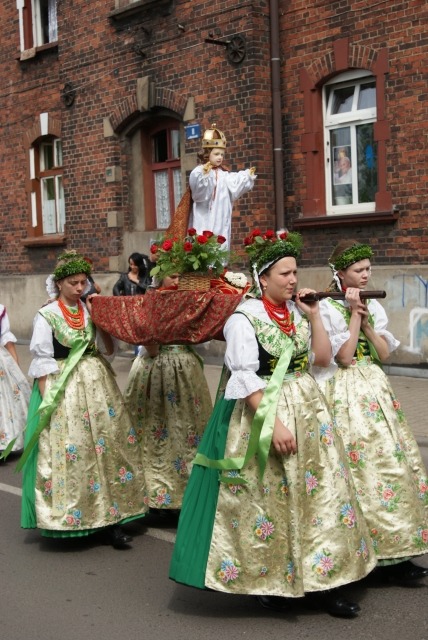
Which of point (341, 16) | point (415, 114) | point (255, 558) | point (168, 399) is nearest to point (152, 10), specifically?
point (341, 16)

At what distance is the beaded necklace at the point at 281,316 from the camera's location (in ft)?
15.7

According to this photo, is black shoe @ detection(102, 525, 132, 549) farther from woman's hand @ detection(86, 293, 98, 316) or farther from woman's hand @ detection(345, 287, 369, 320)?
woman's hand @ detection(345, 287, 369, 320)

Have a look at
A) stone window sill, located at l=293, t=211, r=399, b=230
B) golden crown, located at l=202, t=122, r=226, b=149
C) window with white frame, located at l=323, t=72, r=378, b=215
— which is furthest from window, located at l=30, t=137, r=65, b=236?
golden crown, located at l=202, t=122, r=226, b=149

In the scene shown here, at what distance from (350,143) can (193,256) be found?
24.8ft

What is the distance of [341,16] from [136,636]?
9.76 m

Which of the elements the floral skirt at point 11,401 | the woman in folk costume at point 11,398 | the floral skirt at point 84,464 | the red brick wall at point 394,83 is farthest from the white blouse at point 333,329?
the red brick wall at point 394,83

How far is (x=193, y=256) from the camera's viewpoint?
5.75 metres

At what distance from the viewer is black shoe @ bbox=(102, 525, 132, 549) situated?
243 inches

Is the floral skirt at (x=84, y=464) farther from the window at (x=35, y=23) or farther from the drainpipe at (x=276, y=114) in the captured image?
the window at (x=35, y=23)

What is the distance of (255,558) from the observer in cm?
455

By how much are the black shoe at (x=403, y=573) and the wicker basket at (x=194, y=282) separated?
193 cm

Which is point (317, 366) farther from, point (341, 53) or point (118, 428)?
point (341, 53)

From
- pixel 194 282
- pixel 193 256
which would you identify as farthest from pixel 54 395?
pixel 193 256

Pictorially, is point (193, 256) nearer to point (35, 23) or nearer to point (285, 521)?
point (285, 521)
